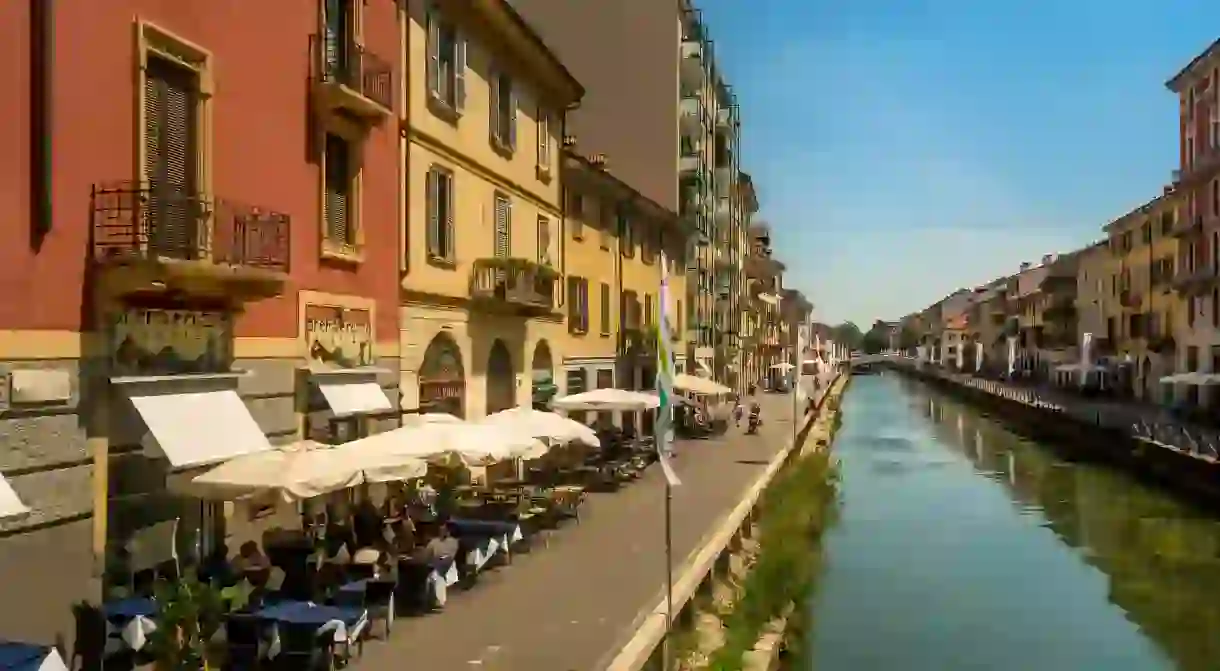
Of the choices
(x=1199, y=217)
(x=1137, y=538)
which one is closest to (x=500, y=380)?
(x=1137, y=538)

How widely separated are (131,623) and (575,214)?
24151 mm

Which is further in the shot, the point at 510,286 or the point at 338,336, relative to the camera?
the point at 510,286

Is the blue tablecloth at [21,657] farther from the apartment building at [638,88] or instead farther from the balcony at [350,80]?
the apartment building at [638,88]

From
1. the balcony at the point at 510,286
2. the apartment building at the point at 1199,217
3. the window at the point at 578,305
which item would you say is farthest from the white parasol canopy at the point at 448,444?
the apartment building at the point at 1199,217

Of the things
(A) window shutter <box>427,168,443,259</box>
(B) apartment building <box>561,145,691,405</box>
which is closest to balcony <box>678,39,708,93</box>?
(B) apartment building <box>561,145,691,405</box>

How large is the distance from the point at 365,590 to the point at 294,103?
721 cm

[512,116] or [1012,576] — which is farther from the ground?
[512,116]

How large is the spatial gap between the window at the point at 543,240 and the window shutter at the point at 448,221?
6.78m

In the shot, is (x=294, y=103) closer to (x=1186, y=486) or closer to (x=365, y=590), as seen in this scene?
(x=365, y=590)

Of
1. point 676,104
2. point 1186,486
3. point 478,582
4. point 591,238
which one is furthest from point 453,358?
point 676,104

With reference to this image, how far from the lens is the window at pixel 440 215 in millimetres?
22078

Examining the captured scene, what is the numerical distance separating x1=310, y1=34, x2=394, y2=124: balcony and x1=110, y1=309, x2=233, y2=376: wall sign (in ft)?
13.8

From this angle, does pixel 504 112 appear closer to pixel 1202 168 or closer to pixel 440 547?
pixel 440 547

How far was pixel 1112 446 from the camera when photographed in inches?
1832
